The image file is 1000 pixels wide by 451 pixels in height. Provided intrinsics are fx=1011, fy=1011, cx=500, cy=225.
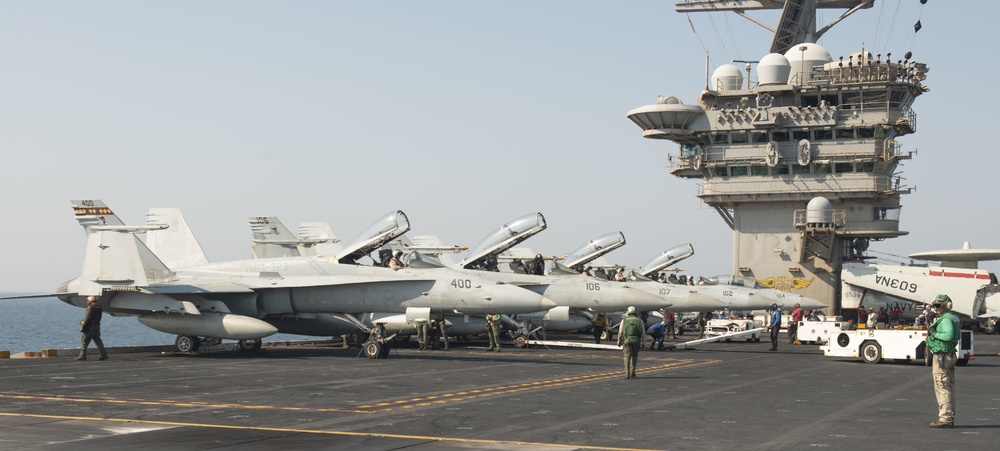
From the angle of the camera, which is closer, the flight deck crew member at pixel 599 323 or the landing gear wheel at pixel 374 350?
the landing gear wheel at pixel 374 350

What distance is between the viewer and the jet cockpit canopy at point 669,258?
4312 cm

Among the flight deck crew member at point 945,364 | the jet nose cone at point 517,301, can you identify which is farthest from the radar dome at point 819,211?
the flight deck crew member at point 945,364

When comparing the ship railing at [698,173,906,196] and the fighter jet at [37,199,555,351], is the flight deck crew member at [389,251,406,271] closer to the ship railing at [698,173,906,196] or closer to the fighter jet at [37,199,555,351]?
the fighter jet at [37,199,555,351]

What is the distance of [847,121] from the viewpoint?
2040 inches

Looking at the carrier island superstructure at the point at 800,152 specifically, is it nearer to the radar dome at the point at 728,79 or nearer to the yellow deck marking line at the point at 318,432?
the radar dome at the point at 728,79

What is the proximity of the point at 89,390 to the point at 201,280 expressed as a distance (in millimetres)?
11625

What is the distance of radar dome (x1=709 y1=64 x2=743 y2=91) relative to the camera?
54906 millimetres

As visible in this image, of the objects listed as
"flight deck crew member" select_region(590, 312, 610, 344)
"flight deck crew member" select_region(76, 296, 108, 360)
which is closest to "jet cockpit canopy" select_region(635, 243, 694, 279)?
"flight deck crew member" select_region(590, 312, 610, 344)

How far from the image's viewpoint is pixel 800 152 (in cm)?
5234

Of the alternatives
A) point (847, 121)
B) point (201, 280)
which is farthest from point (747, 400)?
point (847, 121)

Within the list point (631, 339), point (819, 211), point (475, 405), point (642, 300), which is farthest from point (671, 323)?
point (475, 405)

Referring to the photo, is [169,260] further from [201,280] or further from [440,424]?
[440,424]

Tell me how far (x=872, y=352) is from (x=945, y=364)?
508 inches

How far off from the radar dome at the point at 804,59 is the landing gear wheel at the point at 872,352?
A: 1262 inches
